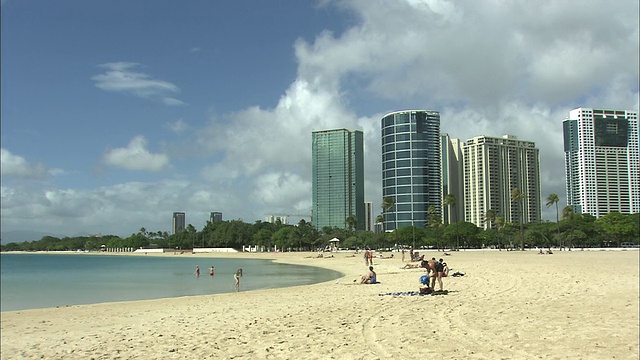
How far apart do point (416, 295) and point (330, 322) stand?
553 centimetres

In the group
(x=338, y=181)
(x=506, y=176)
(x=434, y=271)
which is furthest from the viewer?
(x=338, y=181)

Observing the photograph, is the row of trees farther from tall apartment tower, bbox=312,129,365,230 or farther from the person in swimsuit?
the person in swimsuit

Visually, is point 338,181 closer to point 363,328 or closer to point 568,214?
point 568,214

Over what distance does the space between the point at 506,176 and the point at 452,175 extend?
59.8 feet

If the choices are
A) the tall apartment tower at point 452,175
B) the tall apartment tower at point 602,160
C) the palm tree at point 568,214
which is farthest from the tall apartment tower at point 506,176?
the tall apartment tower at point 602,160

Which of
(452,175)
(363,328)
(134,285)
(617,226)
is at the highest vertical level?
(452,175)

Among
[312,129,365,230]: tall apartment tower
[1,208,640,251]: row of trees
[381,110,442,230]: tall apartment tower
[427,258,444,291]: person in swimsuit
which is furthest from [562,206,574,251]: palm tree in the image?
[312,129,365,230]: tall apartment tower

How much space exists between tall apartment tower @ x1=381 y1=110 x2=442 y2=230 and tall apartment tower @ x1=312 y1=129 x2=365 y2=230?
119 feet

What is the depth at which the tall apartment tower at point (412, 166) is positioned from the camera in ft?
470

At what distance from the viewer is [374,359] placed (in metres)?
8.09

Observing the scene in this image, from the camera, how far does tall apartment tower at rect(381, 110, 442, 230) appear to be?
470ft

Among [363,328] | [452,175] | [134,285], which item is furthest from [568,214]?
[363,328]

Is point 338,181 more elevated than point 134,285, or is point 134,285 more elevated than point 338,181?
point 338,181

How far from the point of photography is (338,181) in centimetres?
18712
